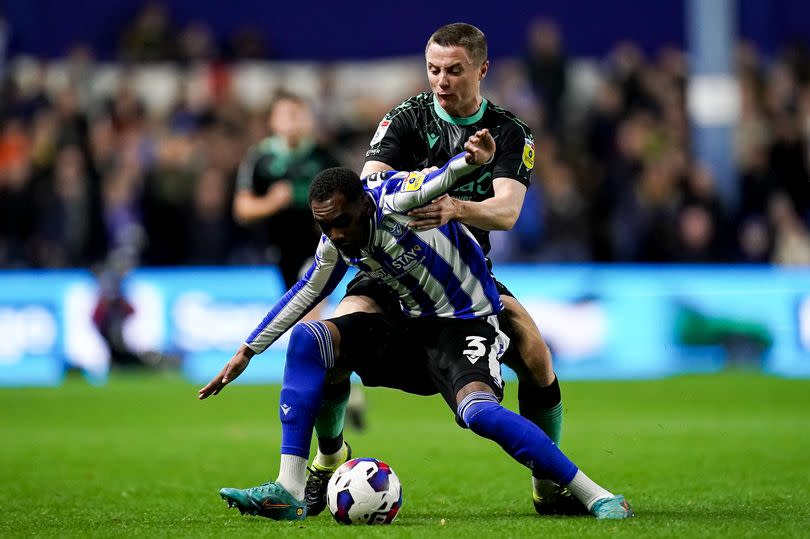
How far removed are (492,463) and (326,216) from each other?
10.8 ft

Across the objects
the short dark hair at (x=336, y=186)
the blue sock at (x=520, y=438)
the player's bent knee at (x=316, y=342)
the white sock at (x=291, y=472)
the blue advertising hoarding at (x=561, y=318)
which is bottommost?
the blue advertising hoarding at (x=561, y=318)

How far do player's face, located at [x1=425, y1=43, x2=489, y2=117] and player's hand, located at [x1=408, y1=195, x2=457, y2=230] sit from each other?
32.9 inches

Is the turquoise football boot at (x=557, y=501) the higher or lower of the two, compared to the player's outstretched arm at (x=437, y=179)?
lower

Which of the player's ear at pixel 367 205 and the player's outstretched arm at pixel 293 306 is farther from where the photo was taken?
the player's outstretched arm at pixel 293 306

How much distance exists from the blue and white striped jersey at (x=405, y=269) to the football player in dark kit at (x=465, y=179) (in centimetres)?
17

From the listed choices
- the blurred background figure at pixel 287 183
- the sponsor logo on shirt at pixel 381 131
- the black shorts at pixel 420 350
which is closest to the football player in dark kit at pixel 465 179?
the sponsor logo on shirt at pixel 381 131

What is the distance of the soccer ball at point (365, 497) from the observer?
19.3 feet

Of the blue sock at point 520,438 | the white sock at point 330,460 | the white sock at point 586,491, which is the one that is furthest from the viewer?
the white sock at point 330,460

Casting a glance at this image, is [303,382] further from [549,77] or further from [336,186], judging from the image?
[549,77]

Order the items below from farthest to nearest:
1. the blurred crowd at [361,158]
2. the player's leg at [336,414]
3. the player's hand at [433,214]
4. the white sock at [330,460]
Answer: the blurred crowd at [361,158], the white sock at [330,460], the player's leg at [336,414], the player's hand at [433,214]

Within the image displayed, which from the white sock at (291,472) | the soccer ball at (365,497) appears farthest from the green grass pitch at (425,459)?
the white sock at (291,472)

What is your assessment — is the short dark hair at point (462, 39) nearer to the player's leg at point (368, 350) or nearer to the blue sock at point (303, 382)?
the player's leg at point (368, 350)

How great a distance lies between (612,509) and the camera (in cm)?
579

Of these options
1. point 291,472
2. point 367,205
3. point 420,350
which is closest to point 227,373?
point 291,472
